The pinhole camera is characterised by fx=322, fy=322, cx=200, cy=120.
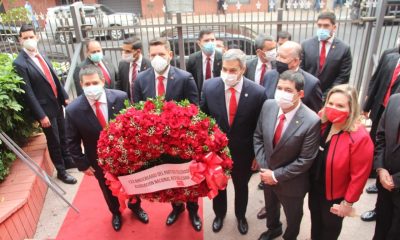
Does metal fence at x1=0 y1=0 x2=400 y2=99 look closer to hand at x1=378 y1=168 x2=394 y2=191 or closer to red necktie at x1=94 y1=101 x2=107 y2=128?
red necktie at x1=94 y1=101 x2=107 y2=128

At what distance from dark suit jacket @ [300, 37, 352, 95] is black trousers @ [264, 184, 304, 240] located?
1899mm

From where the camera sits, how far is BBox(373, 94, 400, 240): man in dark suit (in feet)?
9.00

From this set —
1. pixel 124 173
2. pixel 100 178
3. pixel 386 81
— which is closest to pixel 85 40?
pixel 100 178

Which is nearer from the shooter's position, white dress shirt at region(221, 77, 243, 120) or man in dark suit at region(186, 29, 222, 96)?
white dress shirt at region(221, 77, 243, 120)

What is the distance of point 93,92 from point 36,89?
1639 millimetres

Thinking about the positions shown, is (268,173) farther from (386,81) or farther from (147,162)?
(386,81)

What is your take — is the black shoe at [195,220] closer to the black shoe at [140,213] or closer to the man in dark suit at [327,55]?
the black shoe at [140,213]

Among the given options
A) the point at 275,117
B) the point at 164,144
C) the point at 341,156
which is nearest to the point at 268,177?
the point at 275,117

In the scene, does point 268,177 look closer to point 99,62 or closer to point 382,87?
point 382,87

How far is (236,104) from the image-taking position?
319 cm

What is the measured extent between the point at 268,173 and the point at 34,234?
289 centimetres

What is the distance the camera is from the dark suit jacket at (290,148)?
267 centimetres

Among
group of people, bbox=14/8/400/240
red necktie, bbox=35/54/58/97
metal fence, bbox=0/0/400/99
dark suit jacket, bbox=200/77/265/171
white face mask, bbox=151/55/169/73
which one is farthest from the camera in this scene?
metal fence, bbox=0/0/400/99

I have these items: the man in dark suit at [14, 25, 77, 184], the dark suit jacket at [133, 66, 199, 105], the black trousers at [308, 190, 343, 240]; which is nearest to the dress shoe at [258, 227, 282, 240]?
the black trousers at [308, 190, 343, 240]
